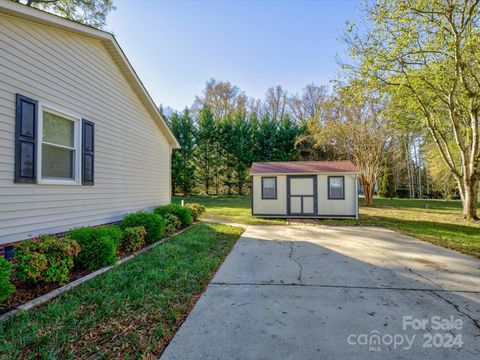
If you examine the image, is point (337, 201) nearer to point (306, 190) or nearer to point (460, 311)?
point (306, 190)

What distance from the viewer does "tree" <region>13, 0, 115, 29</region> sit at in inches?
453

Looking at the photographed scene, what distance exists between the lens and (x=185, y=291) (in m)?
3.18

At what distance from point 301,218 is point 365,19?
7930 millimetres

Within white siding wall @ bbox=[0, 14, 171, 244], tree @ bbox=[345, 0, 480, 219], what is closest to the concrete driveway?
white siding wall @ bbox=[0, 14, 171, 244]

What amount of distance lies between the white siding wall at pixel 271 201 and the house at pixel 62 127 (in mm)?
5010

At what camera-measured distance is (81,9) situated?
11977mm

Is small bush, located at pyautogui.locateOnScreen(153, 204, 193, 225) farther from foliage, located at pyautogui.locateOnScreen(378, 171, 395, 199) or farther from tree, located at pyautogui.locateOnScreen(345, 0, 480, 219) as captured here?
foliage, located at pyautogui.locateOnScreen(378, 171, 395, 199)

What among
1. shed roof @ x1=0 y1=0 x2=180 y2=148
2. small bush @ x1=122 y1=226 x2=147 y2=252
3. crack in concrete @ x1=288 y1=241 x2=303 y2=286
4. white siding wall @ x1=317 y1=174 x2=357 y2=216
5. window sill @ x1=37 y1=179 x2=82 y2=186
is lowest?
crack in concrete @ x1=288 y1=241 x2=303 y2=286

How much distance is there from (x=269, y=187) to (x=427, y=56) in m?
7.65

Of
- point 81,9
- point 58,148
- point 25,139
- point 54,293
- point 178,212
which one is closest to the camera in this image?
point 54,293

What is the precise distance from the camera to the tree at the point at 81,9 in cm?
1151

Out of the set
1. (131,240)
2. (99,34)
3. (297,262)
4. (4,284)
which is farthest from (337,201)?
(4,284)

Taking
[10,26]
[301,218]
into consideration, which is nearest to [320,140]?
[301,218]

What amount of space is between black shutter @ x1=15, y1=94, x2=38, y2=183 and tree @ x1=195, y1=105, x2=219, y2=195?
18606 mm
